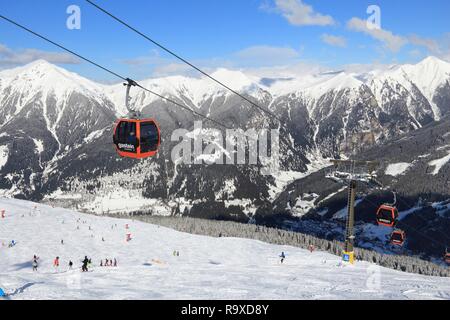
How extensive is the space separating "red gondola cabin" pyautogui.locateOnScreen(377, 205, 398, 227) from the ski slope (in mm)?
7363

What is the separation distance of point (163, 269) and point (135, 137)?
1819cm

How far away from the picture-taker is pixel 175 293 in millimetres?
25594

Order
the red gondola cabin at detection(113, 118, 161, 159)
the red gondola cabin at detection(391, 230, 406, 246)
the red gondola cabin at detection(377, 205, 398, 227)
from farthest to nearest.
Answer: the red gondola cabin at detection(391, 230, 406, 246) < the red gondola cabin at detection(377, 205, 398, 227) < the red gondola cabin at detection(113, 118, 161, 159)

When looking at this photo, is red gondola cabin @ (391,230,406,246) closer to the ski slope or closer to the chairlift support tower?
the ski slope

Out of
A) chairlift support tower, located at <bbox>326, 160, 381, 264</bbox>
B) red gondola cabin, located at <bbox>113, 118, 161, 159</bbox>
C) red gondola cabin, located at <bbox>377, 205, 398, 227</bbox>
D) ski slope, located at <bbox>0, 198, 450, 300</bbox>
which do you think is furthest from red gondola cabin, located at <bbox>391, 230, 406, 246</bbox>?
red gondola cabin, located at <bbox>113, 118, 161, 159</bbox>

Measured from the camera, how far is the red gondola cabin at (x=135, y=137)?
27.5m

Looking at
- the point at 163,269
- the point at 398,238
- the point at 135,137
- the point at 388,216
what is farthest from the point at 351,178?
the point at 135,137

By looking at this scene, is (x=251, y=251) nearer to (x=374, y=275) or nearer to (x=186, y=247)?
(x=186, y=247)

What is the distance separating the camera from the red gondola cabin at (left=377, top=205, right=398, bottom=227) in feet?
182

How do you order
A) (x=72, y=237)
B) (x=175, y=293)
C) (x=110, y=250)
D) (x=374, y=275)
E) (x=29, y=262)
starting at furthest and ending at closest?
(x=72, y=237), (x=110, y=250), (x=29, y=262), (x=374, y=275), (x=175, y=293)

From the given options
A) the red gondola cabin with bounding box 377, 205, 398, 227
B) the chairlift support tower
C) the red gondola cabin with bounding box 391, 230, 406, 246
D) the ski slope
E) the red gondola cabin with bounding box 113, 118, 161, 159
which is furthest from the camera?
the red gondola cabin with bounding box 391, 230, 406, 246
